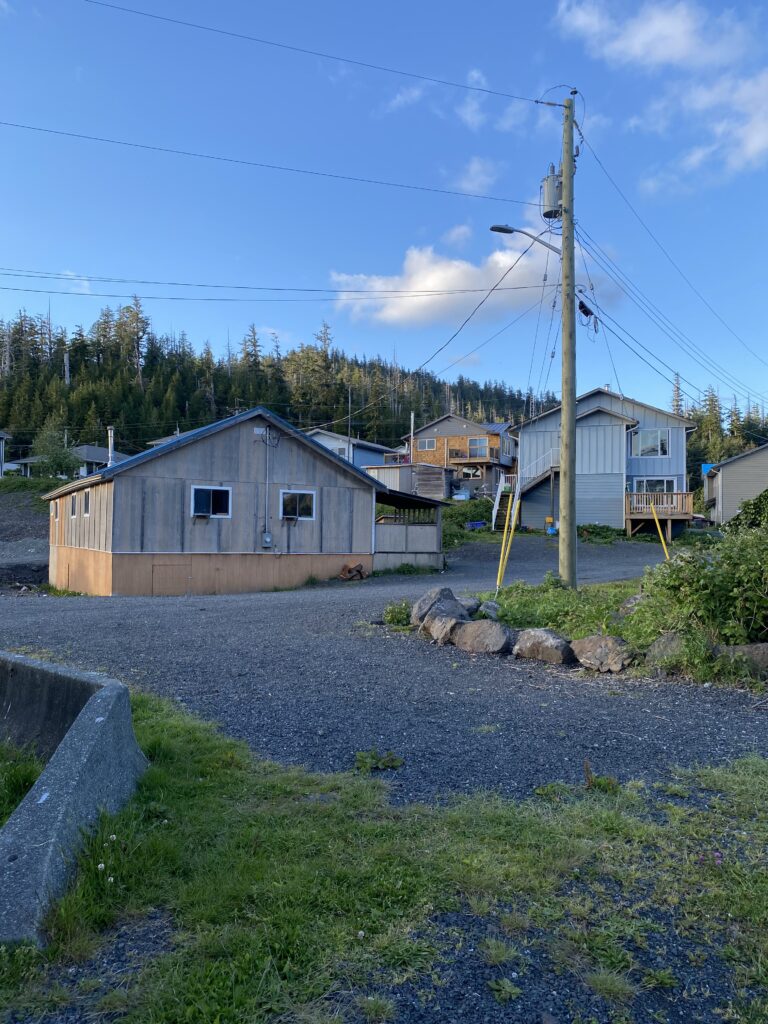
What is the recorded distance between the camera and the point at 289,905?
110 inches

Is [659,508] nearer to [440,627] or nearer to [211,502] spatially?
[211,502]

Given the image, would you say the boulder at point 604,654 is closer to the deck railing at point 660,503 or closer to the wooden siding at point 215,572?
the wooden siding at point 215,572

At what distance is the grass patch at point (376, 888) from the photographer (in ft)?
7.88

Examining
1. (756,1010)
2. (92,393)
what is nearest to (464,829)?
(756,1010)

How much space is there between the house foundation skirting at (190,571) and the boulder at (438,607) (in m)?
11.4

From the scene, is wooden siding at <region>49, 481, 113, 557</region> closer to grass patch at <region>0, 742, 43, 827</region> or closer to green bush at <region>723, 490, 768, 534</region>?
green bush at <region>723, 490, 768, 534</region>

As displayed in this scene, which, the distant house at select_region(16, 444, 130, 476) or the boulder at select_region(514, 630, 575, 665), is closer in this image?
the boulder at select_region(514, 630, 575, 665)

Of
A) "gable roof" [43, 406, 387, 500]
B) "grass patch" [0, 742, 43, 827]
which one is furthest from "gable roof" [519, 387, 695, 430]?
"grass patch" [0, 742, 43, 827]

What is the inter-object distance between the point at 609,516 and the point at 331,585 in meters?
19.9

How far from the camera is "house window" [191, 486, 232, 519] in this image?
20.1 metres

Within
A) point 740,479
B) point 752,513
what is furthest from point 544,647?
point 740,479

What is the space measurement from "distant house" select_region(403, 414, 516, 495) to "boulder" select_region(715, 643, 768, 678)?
47223 mm

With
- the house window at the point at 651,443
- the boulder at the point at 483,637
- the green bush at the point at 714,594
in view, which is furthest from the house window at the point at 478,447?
the green bush at the point at 714,594

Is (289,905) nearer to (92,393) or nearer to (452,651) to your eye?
(452,651)
